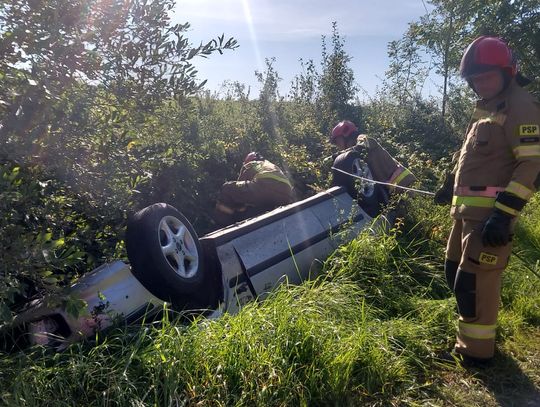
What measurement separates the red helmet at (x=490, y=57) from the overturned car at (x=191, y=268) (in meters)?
1.76

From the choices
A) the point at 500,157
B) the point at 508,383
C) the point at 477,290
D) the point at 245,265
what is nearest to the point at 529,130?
the point at 500,157

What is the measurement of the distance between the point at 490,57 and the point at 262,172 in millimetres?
2582

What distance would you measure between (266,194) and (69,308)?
2822 millimetres

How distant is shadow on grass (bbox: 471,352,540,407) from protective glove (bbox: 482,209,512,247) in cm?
79

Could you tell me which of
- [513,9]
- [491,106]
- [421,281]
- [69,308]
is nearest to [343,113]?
[513,9]

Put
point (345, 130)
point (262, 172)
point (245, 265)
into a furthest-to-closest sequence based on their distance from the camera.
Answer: point (345, 130) < point (262, 172) < point (245, 265)

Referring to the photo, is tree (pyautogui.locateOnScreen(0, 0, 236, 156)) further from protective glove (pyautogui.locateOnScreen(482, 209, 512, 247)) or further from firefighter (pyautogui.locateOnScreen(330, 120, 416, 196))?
firefighter (pyautogui.locateOnScreen(330, 120, 416, 196))

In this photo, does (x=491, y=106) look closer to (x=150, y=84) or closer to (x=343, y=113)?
(x=150, y=84)

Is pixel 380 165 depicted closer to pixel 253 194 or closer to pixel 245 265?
pixel 253 194

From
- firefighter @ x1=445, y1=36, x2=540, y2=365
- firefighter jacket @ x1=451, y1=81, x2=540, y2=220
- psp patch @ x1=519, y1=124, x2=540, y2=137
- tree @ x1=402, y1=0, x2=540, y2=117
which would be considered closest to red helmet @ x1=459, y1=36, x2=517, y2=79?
firefighter @ x1=445, y1=36, x2=540, y2=365

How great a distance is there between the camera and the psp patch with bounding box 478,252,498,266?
311 cm

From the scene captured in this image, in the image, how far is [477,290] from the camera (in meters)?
3.20

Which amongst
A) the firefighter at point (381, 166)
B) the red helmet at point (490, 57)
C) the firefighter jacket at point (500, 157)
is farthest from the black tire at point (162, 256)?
the firefighter at point (381, 166)

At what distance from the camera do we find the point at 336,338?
305 cm
